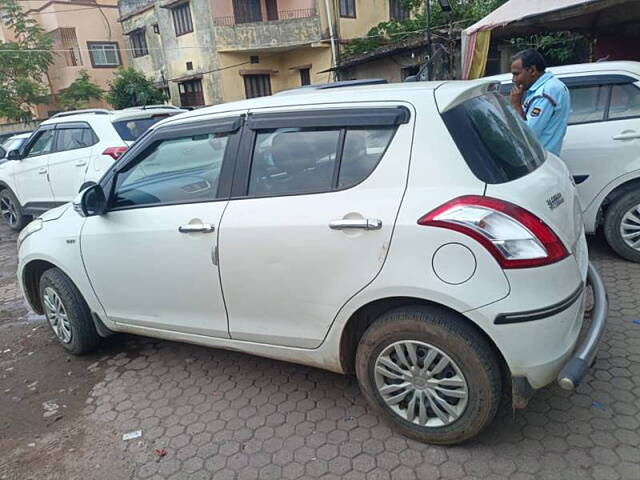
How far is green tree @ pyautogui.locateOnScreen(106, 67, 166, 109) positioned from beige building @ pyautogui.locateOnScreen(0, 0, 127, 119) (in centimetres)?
547

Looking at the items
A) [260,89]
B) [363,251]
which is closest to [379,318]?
[363,251]

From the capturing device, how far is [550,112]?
→ 12.9 ft

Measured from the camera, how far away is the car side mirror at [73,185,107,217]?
3.09 meters

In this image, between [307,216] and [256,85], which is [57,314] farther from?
[256,85]

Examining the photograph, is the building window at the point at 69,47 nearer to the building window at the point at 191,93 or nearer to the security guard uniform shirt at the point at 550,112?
the building window at the point at 191,93

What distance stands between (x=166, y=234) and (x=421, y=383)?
1674mm

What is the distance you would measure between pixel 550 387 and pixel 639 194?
2.40m

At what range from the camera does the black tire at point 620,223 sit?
14.1 ft

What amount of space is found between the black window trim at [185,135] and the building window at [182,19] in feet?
71.0

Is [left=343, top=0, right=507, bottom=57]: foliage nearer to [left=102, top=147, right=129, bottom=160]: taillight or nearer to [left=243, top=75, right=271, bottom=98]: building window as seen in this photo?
[left=243, top=75, right=271, bottom=98]: building window

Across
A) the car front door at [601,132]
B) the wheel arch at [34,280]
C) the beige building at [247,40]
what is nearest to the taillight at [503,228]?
the car front door at [601,132]

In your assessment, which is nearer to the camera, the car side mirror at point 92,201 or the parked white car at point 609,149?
the car side mirror at point 92,201

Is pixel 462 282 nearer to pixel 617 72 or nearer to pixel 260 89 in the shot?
pixel 617 72

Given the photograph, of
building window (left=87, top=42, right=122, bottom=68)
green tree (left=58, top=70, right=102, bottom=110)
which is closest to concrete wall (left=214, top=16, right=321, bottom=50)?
green tree (left=58, top=70, right=102, bottom=110)
